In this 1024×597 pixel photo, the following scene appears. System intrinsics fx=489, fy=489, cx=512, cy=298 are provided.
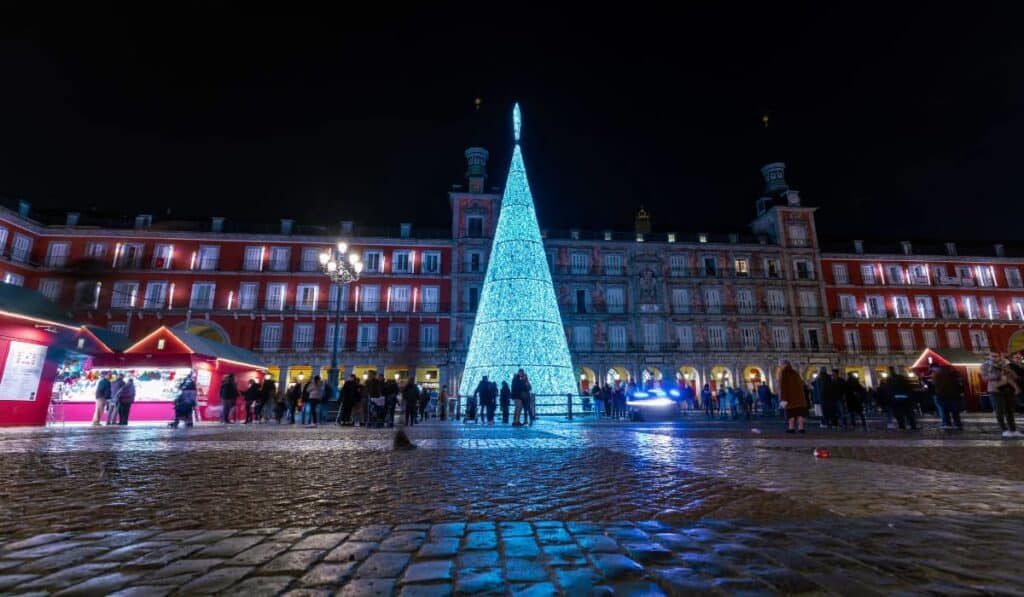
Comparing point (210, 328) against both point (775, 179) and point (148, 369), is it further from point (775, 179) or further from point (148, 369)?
point (775, 179)

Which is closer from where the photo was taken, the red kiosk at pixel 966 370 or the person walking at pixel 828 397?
the person walking at pixel 828 397

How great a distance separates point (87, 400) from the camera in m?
15.4

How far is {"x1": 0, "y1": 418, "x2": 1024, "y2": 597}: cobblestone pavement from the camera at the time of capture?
1.55 metres

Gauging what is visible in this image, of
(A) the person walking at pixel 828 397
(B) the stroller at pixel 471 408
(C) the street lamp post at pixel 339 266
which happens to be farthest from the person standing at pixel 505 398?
(A) the person walking at pixel 828 397

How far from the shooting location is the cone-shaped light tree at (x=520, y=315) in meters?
14.2

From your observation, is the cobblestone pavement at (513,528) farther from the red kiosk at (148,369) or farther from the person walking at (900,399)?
the red kiosk at (148,369)

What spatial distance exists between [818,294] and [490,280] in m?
30.2

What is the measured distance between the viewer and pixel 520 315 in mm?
14156


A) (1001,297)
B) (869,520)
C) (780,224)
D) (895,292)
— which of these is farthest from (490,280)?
(1001,297)

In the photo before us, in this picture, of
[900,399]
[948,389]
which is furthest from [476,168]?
[948,389]

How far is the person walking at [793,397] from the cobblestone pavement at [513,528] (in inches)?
184

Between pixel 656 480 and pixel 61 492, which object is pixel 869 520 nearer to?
pixel 656 480

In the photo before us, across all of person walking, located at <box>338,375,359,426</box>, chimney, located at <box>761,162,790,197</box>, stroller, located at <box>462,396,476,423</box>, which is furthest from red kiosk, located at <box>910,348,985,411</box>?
person walking, located at <box>338,375,359,426</box>

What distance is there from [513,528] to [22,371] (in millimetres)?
14305
